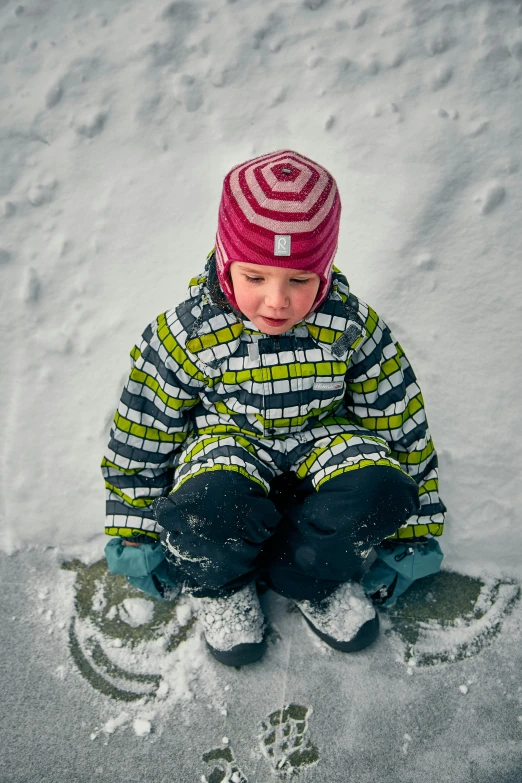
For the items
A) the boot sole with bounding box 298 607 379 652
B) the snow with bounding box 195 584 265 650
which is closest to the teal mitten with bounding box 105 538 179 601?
the snow with bounding box 195 584 265 650

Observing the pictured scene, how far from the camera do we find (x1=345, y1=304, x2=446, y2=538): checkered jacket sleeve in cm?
131

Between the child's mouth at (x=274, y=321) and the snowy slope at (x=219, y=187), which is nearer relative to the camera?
the child's mouth at (x=274, y=321)

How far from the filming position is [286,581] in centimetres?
141

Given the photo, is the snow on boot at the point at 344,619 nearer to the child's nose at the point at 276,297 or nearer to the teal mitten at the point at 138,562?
the teal mitten at the point at 138,562

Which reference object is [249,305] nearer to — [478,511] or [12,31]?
[478,511]

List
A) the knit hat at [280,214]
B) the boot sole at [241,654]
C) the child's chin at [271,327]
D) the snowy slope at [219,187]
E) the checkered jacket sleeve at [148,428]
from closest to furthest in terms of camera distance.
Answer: the knit hat at [280,214] → the child's chin at [271,327] → the checkered jacket sleeve at [148,428] → the boot sole at [241,654] → the snowy slope at [219,187]

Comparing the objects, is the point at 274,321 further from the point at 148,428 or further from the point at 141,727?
the point at 141,727

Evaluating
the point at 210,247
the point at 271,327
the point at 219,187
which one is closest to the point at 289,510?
the point at 271,327

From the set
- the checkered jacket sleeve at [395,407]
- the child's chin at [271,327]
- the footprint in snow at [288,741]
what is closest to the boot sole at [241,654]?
the footprint in snow at [288,741]

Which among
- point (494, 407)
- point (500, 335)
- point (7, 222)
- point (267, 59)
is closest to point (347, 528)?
point (494, 407)

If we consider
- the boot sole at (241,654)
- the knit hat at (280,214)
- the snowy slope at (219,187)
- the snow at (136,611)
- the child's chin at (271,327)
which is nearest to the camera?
the knit hat at (280,214)

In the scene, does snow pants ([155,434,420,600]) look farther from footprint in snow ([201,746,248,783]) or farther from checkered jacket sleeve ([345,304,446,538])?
footprint in snow ([201,746,248,783])

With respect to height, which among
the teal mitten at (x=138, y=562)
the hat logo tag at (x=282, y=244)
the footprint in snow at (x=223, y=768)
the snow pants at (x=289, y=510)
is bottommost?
the footprint in snow at (x=223, y=768)

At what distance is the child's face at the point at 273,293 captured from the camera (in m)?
1.10
